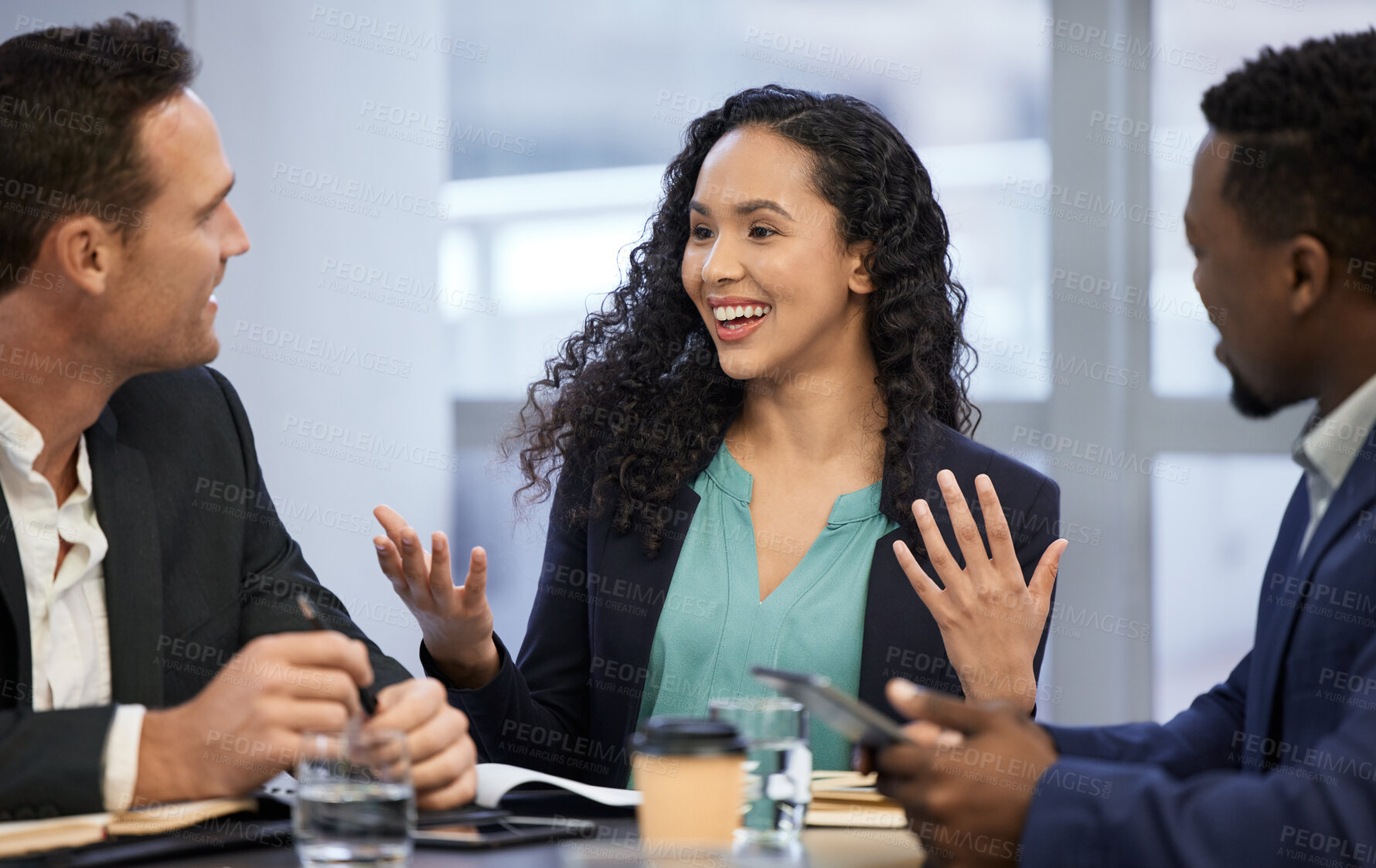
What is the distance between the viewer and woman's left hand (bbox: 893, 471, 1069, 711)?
5.70 feet

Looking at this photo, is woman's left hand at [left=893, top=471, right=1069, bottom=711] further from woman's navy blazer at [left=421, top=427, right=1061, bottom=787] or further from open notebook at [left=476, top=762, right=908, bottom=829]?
open notebook at [left=476, top=762, right=908, bottom=829]

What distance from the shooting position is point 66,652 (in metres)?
1.52

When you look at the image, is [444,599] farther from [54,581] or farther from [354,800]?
[354,800]

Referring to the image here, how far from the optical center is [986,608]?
174 centimetres

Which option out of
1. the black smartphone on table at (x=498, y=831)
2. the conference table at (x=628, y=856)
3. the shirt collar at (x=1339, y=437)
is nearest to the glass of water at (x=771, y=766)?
the conference table at (x=628, y=856)

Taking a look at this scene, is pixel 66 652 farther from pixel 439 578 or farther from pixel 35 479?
pixel 439 578

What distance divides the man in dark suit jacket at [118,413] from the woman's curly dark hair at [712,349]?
682mm

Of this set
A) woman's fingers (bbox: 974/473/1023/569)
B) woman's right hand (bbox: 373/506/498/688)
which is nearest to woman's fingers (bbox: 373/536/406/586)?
woman's right hand (bbox: 373/506/498/688)

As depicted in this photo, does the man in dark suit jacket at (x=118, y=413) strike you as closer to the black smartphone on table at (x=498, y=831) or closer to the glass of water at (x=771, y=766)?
the black smartphone on table at (x=498, y=831)

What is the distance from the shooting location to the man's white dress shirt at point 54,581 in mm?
1501

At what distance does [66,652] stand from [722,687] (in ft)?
3.19

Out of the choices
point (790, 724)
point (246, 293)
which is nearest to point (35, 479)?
point (790, 724)

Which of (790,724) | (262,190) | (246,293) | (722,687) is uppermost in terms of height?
(262,190)

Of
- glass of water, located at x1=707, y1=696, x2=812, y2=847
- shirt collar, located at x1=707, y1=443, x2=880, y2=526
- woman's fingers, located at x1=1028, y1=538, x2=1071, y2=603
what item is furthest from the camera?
shirt collar, located at x1=707, y1=443, x2=880, y2=526
